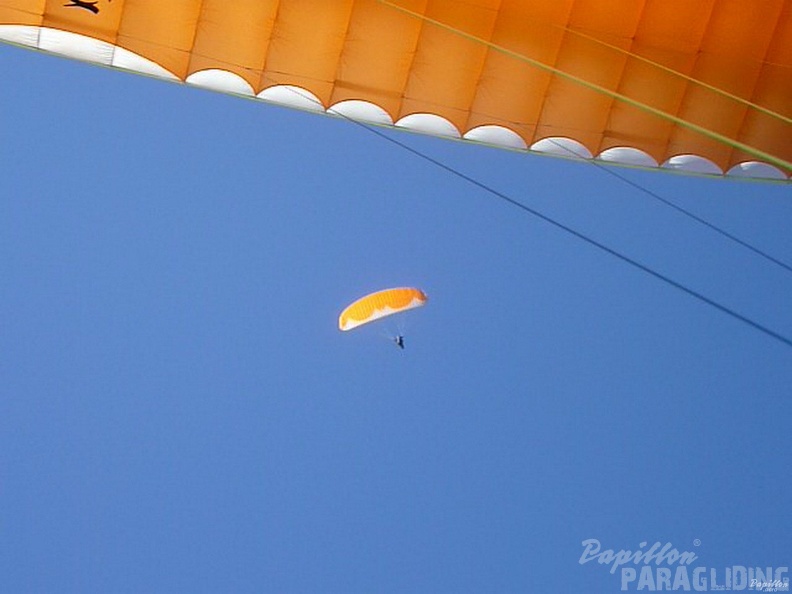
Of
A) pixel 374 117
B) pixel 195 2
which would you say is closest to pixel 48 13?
pixel 195 2

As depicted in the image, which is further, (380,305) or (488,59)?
(380,305)

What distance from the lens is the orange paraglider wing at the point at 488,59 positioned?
10453 millimetres

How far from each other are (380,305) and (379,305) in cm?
1

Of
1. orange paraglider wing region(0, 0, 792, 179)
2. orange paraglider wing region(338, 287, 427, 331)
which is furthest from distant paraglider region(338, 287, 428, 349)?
orange paraglider wing region(0, 0, 792, 179)

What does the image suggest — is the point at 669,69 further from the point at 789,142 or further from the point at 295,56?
the point at 295,56

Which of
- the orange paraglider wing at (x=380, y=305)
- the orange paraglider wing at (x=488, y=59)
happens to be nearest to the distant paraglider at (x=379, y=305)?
the orange paraglider wing at (x=380, y=305)

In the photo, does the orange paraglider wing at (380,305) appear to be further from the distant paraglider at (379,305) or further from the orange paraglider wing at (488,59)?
the orange paraglider wing at (488,59)

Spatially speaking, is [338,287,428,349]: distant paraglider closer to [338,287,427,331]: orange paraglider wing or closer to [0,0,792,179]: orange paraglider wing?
[338,287,427,331]: orange paraglider wing

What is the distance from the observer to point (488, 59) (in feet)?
36.7

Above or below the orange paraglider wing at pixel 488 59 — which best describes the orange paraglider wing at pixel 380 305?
below

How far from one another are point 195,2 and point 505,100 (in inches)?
110

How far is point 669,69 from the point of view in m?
10.7

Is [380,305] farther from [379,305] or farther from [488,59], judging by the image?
[488,59]

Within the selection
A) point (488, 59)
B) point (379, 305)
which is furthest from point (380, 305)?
point (488, 59)
